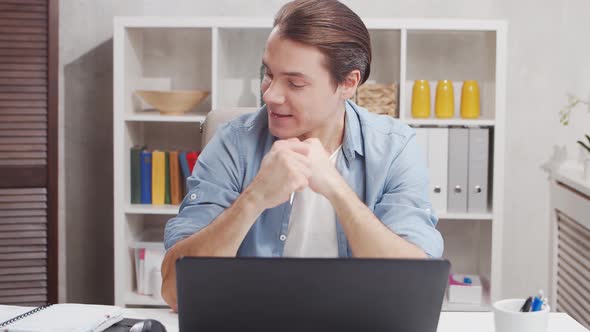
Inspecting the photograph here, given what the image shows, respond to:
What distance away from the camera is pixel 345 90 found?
1.64 metres

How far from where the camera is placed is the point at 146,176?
2990 mm

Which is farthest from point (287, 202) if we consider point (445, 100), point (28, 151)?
point (28, 151)

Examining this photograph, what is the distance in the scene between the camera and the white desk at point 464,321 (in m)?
1.32

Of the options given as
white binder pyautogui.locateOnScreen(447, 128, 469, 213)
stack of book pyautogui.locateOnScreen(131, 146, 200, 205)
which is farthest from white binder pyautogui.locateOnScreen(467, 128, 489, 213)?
stack of book pyautogui.locateOnScreen(131, 146, 200, 205)

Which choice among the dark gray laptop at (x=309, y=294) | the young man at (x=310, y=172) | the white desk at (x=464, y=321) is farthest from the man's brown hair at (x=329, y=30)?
the dark gray laptop at (x=309, y=294)

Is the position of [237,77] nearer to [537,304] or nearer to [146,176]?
[146,176]

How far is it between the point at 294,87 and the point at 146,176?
1.58 metres

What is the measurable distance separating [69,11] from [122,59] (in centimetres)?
52

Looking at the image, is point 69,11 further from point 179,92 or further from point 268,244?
point 268,244

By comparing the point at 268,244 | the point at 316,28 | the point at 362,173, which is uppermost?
the point at 316,28

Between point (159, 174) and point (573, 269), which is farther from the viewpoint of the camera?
point (159, 174)

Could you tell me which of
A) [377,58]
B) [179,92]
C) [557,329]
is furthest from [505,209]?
[557,329]

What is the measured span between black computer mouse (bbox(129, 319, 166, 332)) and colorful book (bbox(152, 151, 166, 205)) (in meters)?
1.79

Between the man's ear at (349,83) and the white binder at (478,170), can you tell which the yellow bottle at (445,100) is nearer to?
the white binder at (478,170)
